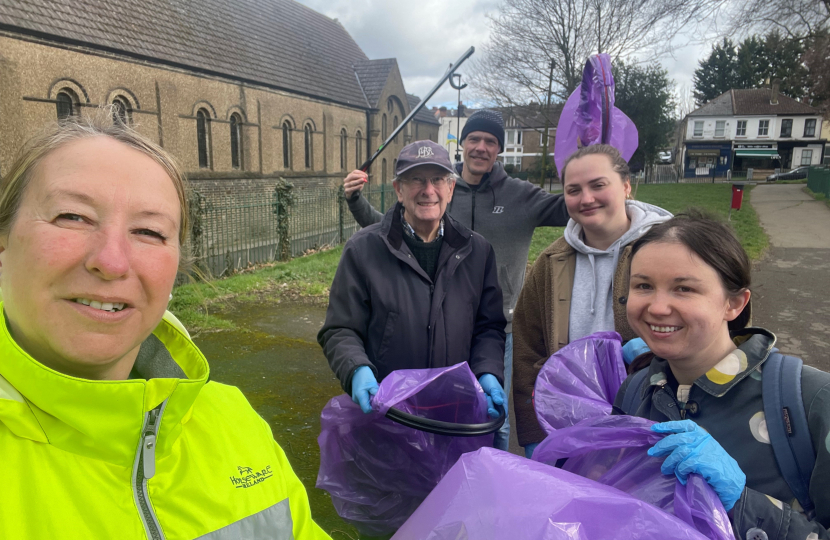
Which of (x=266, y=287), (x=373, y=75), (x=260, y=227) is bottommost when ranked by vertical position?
(x=266, y=287)

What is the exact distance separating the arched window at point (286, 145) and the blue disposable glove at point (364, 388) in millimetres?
21214

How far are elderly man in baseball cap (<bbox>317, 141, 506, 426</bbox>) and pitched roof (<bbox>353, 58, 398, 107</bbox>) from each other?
26.6 metres

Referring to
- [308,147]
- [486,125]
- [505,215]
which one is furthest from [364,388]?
[308,147]

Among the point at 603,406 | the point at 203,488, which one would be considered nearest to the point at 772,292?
the point at 603,406

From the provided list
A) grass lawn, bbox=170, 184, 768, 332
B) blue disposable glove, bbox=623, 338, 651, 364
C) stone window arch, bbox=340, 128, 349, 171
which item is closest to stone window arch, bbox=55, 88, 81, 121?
grass lawn, bbox=170, 184, 768, 332

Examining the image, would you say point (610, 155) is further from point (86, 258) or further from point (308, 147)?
point (308, 147)

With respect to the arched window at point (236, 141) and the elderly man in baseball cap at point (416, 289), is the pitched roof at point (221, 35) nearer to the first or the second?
the arched window at point (236, 141)

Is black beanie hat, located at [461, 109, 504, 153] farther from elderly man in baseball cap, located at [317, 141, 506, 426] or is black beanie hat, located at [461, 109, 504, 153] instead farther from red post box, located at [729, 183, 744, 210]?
red post box, located at [729, 183, 744, 210]

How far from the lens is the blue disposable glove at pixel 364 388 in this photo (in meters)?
1.96

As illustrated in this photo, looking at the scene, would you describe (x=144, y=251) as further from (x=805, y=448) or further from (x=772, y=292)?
(x=772, y=292)

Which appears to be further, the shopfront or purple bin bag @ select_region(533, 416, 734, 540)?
the shopfront

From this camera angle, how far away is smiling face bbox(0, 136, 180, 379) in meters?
0.99

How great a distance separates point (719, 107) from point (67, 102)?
57.1 meters

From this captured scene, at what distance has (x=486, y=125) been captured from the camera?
3.31 meters
